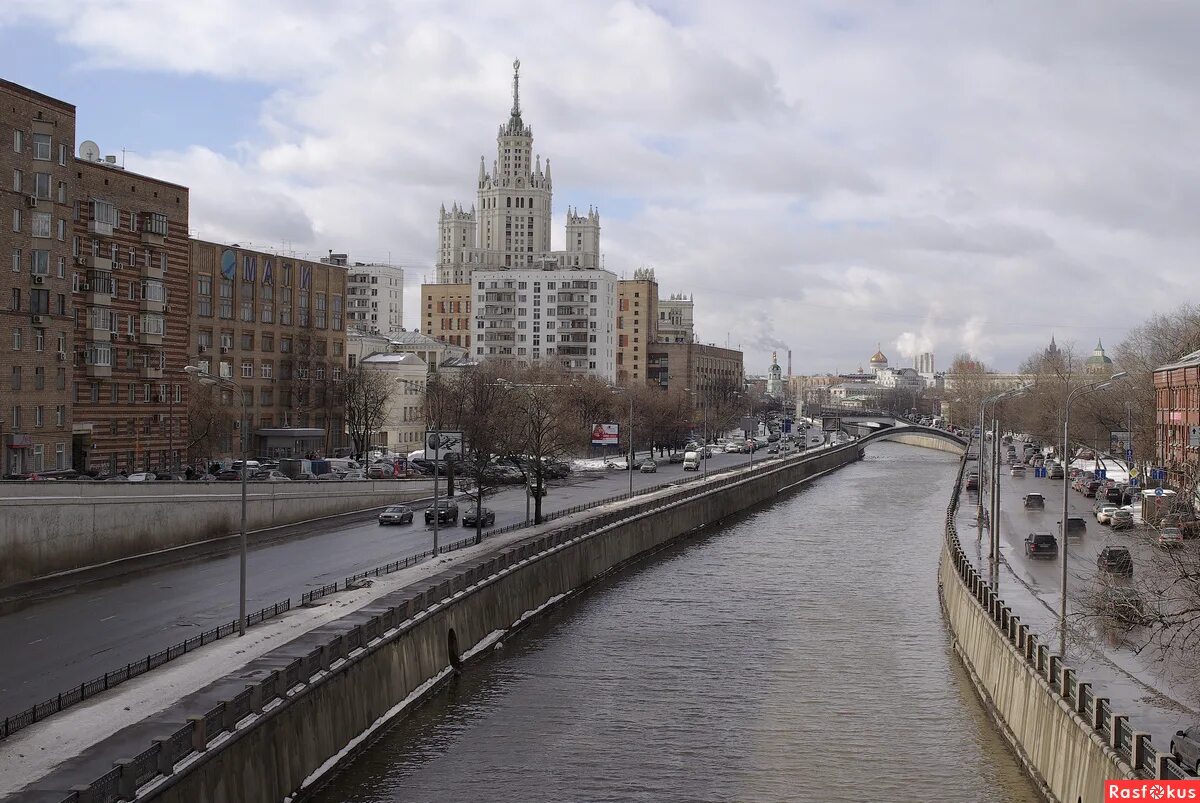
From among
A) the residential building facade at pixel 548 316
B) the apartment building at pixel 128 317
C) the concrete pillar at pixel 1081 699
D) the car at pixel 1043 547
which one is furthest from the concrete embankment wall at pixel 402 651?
the residential building facade at pixel 548 316

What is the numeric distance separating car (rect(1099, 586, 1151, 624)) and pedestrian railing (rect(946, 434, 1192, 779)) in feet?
4.81

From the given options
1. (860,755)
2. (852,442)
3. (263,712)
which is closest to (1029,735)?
(860,755)

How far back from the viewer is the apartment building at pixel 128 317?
212 feet

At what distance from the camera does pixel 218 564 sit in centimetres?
4875

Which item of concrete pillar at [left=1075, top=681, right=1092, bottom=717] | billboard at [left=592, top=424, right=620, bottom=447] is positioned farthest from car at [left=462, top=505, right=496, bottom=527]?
billboard at [left=592, top=424, right=620, bottom=447]

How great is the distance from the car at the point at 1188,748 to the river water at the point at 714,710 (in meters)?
5.38

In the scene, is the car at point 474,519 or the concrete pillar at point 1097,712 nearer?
the concrete pillar at point 1097,712

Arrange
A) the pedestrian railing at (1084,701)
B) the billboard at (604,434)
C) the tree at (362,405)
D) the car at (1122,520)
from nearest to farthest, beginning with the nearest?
1. the pedestrian railing at (1084,701)
2. the car at (1122,520)
3. the tree at (362,405)
4. the billboard at (604,434)

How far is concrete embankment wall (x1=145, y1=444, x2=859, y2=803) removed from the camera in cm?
2162

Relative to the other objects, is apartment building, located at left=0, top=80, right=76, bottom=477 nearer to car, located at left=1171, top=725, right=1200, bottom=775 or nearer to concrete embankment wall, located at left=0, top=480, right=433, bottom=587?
concrete embankment wall, located at left=0, top=480, right=433, bottom=587

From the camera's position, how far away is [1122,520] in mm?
60719

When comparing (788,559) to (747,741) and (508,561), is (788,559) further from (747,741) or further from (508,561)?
(747,741)

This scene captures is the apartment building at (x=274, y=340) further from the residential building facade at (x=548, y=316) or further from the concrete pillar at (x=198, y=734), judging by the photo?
the residential building facade at (x=548, y=316)

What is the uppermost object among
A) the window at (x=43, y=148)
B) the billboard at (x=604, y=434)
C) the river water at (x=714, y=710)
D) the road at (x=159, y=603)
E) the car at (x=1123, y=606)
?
the window at (x=43, y=148)
